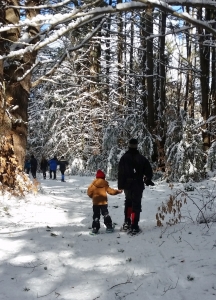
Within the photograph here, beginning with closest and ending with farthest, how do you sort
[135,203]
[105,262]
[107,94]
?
[105,262]
[135,203]
[107,94]

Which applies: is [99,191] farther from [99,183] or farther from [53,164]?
[53,164]

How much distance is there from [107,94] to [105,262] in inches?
793

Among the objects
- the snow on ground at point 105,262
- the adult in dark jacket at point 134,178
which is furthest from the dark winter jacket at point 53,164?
the adult in dark jacket at point 134,178

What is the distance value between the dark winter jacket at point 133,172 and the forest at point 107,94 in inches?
74.6

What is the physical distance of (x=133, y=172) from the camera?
6.44 metres

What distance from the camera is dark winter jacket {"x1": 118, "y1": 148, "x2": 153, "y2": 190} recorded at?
6.42 metres

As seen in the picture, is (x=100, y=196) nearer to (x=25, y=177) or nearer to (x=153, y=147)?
(x=25, y=177)

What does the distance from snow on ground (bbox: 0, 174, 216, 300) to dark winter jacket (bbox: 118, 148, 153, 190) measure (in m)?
0.94

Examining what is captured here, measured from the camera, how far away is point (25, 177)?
32.9 feet

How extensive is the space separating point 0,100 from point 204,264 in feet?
22.7

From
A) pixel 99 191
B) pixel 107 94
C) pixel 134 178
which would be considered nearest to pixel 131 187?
pixel 134 178

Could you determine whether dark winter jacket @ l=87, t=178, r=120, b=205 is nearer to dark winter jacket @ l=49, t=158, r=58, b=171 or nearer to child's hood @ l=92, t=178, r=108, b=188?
child's hood @ l=92, t=178, r=108, b=188

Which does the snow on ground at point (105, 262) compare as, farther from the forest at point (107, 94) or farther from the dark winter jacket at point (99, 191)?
the forest at point (107, 94)

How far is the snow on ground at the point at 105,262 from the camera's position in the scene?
12.4 feet
